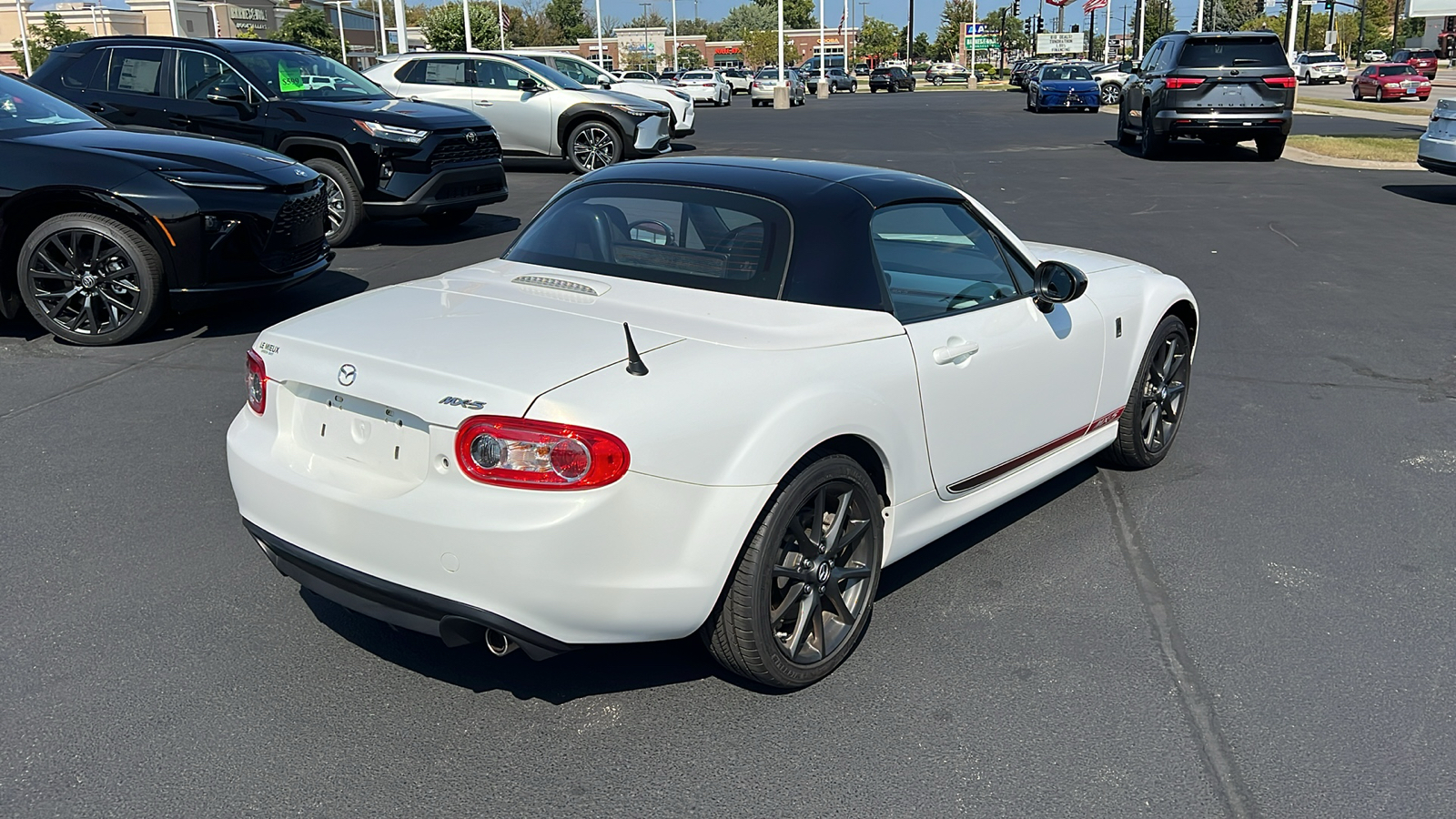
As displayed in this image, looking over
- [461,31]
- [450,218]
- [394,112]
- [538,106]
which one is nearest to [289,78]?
[394,112]

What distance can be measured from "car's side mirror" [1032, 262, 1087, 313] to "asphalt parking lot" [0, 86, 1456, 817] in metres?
0.96

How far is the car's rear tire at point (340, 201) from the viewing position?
10820 mm

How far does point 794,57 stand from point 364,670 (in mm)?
142992

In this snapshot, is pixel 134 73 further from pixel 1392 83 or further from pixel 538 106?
pixel 1392 83

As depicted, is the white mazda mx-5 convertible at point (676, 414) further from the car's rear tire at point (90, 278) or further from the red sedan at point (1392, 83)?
the red sedan at point (1392, 83)

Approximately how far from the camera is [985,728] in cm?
328

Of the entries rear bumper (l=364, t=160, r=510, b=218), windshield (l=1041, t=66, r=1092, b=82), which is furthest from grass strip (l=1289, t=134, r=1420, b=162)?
windshield (l=1041, t=66, r=1092, b=82)

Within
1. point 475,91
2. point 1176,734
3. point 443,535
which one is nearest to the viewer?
point 443,535

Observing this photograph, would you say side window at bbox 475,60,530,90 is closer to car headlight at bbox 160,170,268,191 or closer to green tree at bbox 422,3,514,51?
car headlight at bbox 160,170,268,191

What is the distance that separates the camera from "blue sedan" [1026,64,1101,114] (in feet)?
122

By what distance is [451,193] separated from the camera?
11.1m

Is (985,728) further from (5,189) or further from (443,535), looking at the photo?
(5,189)

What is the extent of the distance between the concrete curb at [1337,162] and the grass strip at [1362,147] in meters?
0.15

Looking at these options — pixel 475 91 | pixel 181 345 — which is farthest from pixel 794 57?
pixel 181 345
